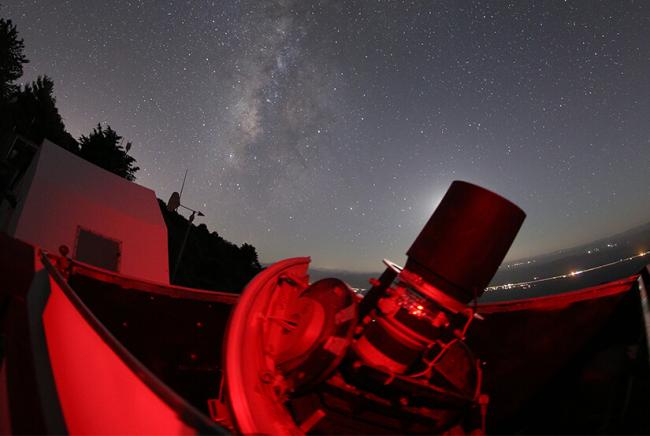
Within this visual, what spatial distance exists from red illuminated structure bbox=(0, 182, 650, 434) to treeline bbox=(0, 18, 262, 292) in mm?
12206

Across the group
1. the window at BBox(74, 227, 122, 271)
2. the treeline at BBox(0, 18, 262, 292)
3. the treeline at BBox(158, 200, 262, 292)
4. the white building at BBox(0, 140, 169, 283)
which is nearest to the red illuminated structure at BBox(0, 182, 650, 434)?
the window at BBox(74, 227, 122, 271)

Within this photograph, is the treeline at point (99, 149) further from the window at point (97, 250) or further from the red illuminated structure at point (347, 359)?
the red illuminated structure at point (347, 359)

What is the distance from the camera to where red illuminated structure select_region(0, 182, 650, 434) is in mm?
1505

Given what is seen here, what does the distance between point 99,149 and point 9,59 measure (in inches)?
254

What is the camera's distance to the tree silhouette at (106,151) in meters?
22.3

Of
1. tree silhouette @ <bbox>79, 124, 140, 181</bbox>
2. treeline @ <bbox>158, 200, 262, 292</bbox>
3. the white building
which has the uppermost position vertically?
tree silhouette @ <bbox>79, 124, 140, 181</bbox>

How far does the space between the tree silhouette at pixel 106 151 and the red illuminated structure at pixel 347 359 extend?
78.6 ft

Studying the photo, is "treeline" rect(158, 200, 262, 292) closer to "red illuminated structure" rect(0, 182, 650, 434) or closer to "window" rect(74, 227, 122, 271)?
"window" rect(74, 227, 122, 271)

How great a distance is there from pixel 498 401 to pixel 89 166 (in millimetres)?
9454

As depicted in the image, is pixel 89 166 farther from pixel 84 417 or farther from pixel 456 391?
pixel 456 391

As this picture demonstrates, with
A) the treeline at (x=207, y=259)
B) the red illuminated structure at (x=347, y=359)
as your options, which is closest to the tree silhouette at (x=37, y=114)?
the treeline at (x=207, y=259)

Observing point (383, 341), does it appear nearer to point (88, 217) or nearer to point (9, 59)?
point (88, 217)

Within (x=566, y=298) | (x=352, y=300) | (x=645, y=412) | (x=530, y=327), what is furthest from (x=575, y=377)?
(x=352, y=300)

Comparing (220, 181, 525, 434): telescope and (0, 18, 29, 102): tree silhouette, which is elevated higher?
(0, 18, 29, 102): tree silhouette
